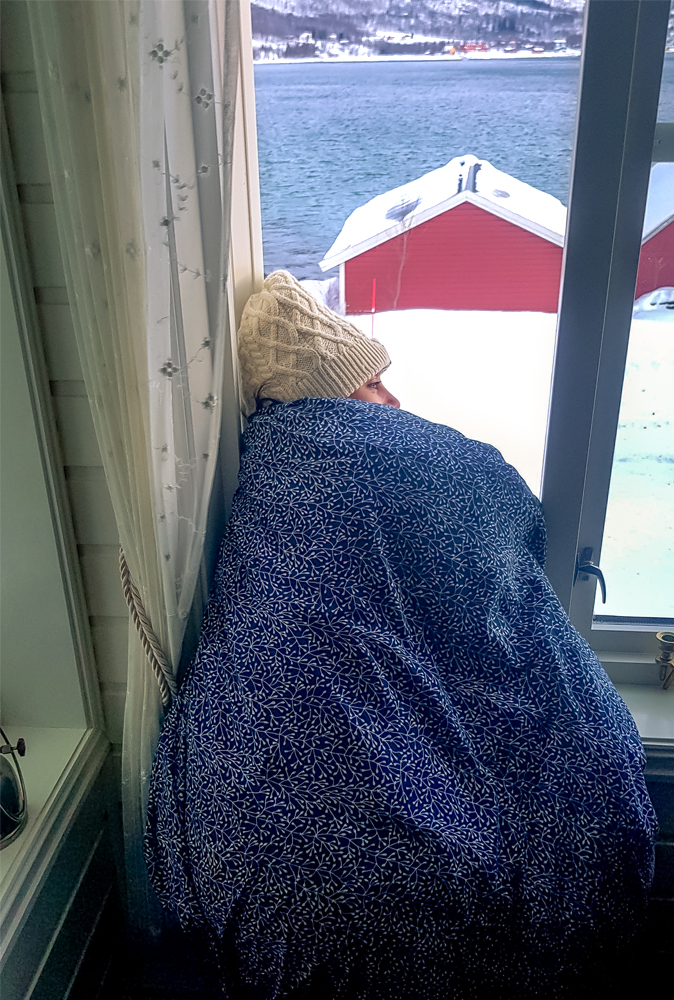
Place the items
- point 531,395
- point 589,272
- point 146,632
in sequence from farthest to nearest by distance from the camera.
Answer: point 531,395
point 589,272
point 146,632

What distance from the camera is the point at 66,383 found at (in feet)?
3.88

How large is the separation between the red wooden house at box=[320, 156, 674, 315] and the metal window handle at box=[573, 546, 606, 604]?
1.63ft

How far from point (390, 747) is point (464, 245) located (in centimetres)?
89

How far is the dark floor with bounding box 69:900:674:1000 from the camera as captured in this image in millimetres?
1371

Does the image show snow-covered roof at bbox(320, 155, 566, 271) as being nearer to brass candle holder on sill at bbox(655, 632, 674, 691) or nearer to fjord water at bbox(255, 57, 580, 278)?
fjord water at bbox(255, 57, 580, 278)

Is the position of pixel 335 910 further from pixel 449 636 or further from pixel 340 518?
pixel 340 518

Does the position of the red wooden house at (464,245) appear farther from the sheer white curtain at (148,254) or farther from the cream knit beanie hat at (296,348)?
the sheer white curtain at (148,254)

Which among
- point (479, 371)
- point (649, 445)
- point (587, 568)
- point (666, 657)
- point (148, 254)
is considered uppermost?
point (148, 254)

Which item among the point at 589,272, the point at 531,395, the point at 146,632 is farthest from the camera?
the point at 531,395

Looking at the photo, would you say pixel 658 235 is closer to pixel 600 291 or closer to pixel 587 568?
pixel 600 291

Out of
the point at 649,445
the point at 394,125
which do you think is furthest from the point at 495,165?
the point at 649,445

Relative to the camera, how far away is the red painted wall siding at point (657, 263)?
4.18ft

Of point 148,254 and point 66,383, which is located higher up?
point 148,254

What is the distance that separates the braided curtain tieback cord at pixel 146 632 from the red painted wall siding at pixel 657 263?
102 cm
